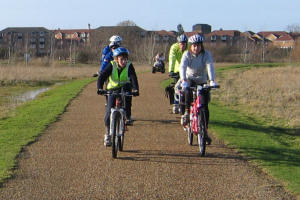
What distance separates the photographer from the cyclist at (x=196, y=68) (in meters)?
8.21

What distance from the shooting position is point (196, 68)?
8.51 meters

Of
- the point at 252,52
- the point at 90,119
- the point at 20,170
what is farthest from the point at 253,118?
the point at 252,52

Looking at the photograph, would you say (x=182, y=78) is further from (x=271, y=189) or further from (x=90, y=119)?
(x=90, y=119)

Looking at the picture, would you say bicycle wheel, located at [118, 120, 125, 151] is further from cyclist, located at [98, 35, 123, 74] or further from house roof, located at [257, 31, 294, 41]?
house roof, located at [257, 31, 294, 41]

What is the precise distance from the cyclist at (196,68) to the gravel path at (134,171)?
2.82ft

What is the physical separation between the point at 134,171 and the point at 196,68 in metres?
2.40

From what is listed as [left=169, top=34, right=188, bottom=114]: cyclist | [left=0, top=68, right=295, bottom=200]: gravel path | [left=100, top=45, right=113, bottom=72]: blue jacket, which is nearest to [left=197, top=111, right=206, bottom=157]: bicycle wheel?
[left=0, top=68, right=295, bottom=200]: gravel path

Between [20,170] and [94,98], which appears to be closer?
[20,170]

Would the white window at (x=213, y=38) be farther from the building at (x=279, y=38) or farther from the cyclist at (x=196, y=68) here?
the cyclist at (x=196, y=68)

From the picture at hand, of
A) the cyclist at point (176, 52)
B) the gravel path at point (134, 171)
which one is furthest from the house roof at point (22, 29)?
the cyclist at point (176, 52)

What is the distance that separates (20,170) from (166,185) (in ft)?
7.24

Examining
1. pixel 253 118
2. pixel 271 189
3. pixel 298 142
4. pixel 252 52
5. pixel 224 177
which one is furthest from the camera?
pixel 252 52

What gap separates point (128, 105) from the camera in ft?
29.3

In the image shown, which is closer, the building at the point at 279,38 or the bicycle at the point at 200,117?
the bicycle at the point at 200,117
